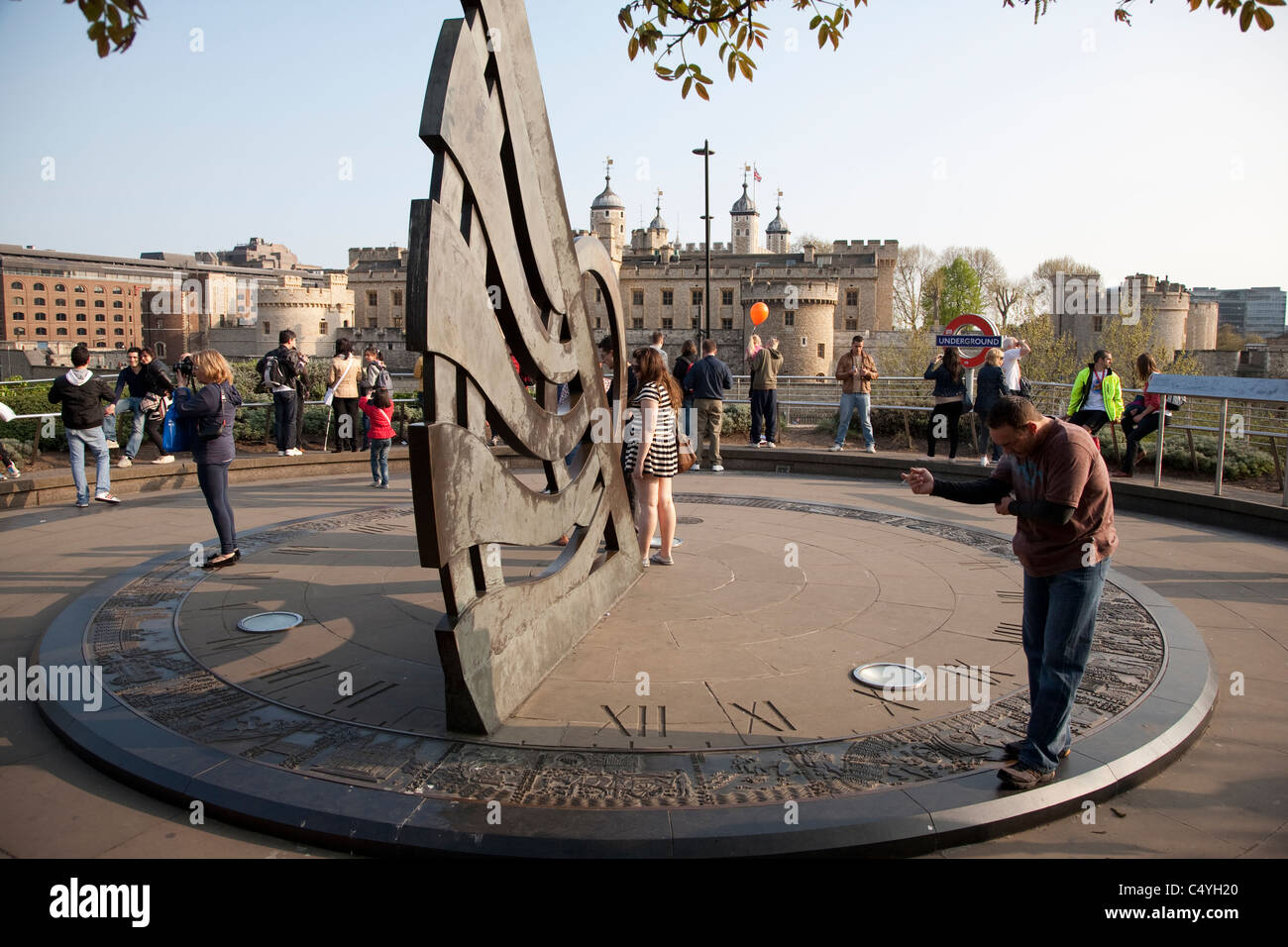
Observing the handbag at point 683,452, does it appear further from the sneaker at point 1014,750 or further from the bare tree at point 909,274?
the bare tree at point 909,274

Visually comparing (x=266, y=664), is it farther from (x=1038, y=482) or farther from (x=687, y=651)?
(x=1038, y=482)

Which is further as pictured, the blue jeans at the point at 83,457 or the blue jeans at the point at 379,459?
the blue jeans at the point at 379,459

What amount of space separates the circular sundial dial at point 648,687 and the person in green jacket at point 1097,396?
4.65 meters

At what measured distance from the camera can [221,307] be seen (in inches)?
3720

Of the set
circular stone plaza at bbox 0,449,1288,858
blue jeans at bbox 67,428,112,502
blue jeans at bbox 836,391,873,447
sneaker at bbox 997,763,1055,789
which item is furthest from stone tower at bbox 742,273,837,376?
sneaker at bbox 997,763,1055,789

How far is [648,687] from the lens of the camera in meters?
5.17

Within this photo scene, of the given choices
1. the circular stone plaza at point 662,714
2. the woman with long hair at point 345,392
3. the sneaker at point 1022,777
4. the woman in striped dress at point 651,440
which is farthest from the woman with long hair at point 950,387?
the sneaker at point 1022,777

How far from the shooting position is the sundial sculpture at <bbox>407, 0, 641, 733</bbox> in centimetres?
414

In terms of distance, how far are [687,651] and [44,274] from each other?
310 feet

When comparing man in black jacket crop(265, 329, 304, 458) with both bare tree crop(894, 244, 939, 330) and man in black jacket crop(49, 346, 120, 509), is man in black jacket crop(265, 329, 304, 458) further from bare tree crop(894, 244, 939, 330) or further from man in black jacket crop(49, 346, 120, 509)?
bare tree crop(894, 244, 939, 330)

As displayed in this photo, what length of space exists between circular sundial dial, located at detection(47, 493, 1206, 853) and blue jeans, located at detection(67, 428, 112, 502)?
3765 millimetres

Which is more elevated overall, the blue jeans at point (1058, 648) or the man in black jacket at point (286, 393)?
the man in black jacket at point (286, 393)

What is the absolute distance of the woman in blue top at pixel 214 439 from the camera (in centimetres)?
761
